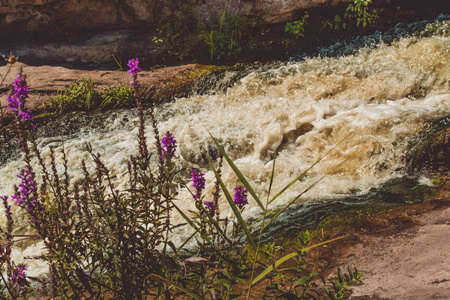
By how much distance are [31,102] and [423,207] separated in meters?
6.24

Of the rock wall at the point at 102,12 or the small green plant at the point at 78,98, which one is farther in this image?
the rock wall at the point at 102,12

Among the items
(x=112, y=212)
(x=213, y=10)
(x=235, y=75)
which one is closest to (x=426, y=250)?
(x=112, y=212)

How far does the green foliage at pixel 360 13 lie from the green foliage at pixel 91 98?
15.2 ft

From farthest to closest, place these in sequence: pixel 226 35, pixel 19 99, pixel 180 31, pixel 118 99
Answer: pixel 180 31 → pixel 226 35 → pixel 118 99 → pixel 19 99

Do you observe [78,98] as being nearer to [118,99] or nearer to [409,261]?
[118,99]

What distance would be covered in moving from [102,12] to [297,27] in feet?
13.5

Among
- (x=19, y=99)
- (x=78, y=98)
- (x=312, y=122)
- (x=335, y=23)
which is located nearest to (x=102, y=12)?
(x=78, y=98)

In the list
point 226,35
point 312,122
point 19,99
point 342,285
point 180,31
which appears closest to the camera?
point 342,285

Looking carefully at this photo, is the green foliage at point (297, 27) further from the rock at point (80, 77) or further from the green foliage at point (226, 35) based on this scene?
the rock at point (80, 77)

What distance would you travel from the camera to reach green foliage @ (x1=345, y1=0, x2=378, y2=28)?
792 centimetres

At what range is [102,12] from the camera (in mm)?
8570

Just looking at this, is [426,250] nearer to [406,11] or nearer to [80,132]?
[80,132]

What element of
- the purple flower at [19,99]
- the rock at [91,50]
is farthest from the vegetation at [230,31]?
the purple flower at [19,99]

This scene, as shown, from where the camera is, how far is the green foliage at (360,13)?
26.0 feet
